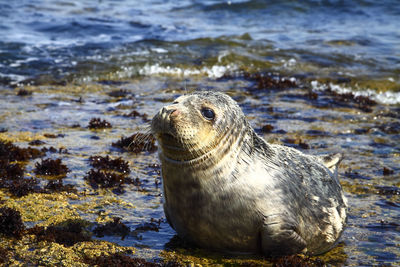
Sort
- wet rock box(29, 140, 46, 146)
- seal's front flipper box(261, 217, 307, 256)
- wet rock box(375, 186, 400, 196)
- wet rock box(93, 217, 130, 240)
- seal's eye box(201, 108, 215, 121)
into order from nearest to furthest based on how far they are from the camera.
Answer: seal's front flipper box(261, 217, 307, 256)
seal's eye box(201, 108, 215, 121)
wet rock box(93, 217, 130, 240)
wet rock box(375, 186, 400, 196)
wet rock box(29, 140, 46, 146)

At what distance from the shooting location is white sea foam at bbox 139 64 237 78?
1694 centimetres

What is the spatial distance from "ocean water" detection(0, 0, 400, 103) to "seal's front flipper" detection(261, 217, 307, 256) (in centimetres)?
1150

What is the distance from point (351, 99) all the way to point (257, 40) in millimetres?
8414

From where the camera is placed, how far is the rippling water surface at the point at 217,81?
7000mm

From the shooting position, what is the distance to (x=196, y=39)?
70.7 ft

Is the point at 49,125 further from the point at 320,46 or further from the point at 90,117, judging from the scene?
the point at 320,46

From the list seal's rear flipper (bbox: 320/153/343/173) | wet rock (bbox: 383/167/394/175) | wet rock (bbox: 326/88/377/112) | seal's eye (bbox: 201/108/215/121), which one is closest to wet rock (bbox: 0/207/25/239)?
seal's eye (bbox: 201/108/215/121)

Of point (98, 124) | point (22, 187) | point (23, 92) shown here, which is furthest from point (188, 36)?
point (22, 187)

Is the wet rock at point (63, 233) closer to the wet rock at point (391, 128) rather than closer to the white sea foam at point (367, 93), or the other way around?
the wet rock at point (391, 128)

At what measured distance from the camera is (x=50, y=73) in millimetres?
15852

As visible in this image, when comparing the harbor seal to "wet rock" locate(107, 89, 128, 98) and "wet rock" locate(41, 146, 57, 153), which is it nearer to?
"wet rock" locate(41, 146, 57, 153)

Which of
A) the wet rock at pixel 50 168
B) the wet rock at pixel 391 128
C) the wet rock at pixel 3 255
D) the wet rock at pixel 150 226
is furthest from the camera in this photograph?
the wet rock at pixel 391 128

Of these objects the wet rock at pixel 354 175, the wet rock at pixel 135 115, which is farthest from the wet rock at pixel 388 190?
the wet rock at pixel 135 115

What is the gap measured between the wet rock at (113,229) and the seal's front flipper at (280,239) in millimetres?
1529
